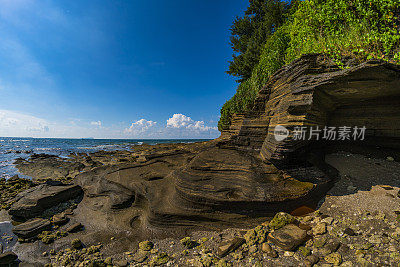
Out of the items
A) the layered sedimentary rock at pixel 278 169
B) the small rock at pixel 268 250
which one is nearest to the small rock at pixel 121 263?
the layered sedimentary rock at pixel 278 169

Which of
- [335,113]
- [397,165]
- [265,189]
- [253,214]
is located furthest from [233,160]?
[397,165]

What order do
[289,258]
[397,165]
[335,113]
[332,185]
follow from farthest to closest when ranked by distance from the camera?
[335,113]
[397,165]
[332,185]
[289,258]

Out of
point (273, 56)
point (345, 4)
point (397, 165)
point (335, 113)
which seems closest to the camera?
point (397, 165)

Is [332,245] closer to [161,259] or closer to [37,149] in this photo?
[161,259]

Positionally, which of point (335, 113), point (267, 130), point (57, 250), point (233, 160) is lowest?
point (57, 250)

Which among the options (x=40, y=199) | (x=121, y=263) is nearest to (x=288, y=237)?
(x=121, y=263)

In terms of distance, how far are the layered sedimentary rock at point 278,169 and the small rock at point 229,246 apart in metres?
0.72

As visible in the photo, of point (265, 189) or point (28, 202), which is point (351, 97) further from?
point (28, 202)

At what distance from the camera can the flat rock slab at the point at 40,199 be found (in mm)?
5520

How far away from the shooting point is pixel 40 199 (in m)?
5.86

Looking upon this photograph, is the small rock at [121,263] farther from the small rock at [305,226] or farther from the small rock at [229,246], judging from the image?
the small rock at [305,226]

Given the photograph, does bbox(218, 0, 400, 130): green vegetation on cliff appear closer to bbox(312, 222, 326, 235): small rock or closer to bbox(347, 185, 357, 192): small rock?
bbox(347, 185, 357, 192): small rock

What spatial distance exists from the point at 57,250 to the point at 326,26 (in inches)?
499

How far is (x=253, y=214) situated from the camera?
14.1 feet
